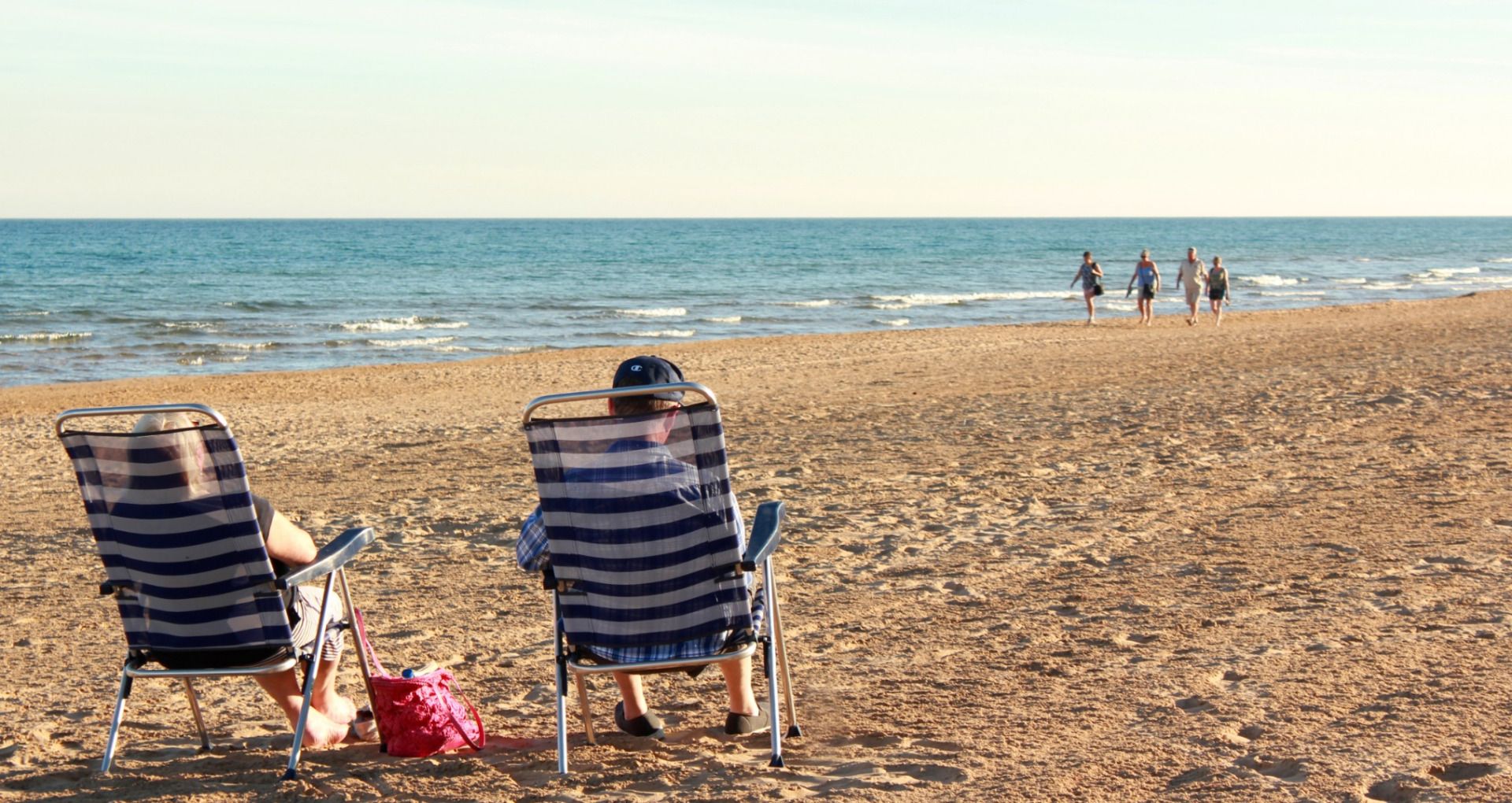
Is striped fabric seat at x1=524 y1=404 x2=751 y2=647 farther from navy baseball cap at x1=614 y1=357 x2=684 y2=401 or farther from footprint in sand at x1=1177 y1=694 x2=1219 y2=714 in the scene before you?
footprint in sand at x1=1177 y1=694 x2=1219 y2=714

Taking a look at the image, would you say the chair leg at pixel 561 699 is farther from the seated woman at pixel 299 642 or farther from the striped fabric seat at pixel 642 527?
the seated woman at pixel 299 642

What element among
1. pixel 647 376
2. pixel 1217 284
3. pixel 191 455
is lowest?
pixel 1217 284

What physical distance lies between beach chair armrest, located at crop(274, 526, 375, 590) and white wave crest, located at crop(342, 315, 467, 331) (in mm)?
21924

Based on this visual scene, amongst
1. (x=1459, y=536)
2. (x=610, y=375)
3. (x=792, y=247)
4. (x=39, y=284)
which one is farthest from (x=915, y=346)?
(x=792, y=247)

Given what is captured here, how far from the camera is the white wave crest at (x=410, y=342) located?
2227 centimetres

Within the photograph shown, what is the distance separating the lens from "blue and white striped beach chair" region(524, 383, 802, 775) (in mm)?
3369

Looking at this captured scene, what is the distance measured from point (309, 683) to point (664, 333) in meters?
20.9

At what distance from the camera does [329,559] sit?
3514 mm

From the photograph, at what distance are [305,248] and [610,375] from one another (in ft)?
177

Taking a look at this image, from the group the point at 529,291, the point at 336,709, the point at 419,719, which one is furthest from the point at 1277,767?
the point at 529,291

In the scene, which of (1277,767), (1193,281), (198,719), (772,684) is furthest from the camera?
(1193,281)

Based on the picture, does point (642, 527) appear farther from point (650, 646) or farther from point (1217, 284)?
point (1217, 284)

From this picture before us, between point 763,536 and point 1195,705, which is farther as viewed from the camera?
point 1195,705

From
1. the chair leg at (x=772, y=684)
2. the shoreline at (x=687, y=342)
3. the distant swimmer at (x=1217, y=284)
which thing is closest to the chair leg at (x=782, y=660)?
the chair leg at (x=772, y=684)
